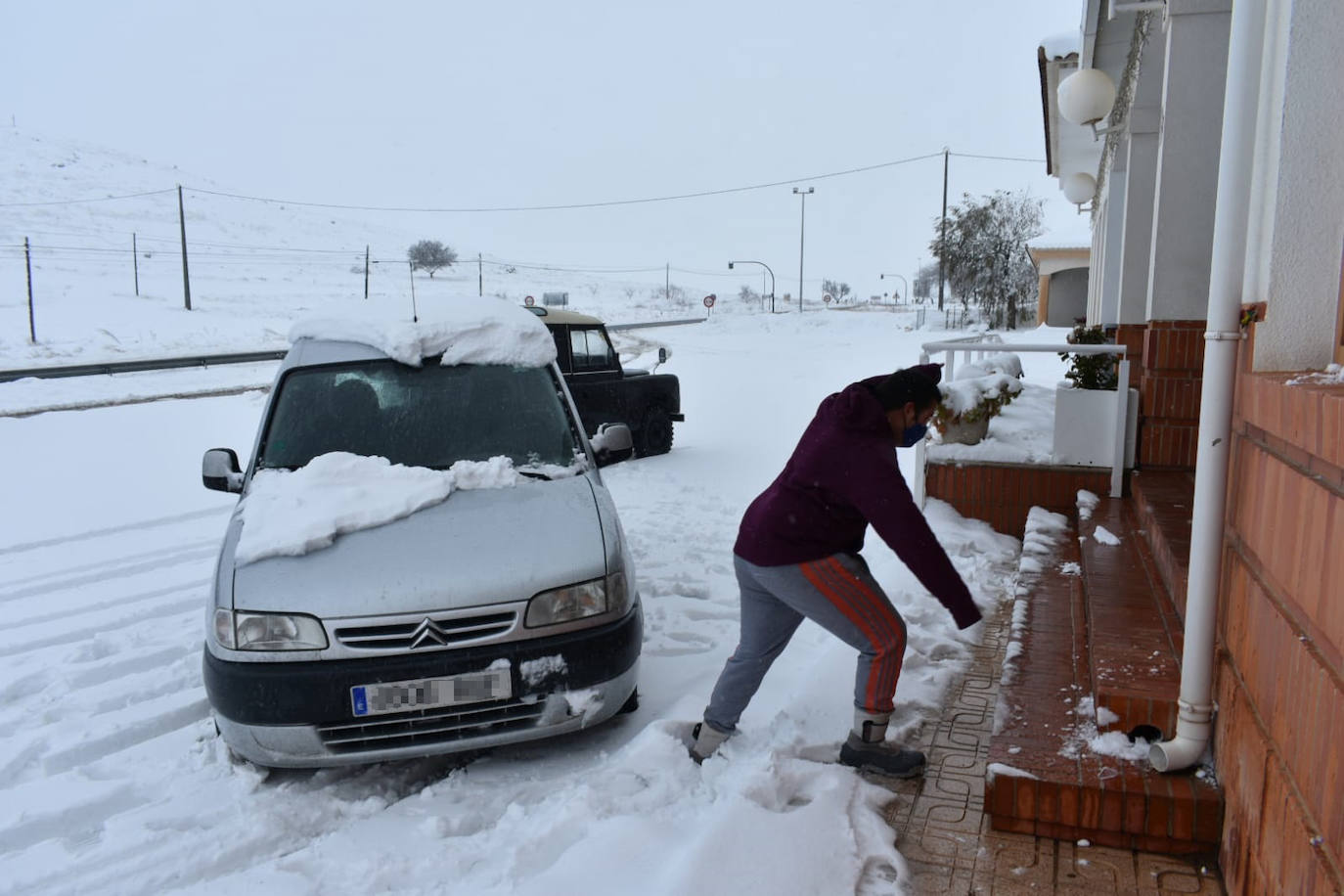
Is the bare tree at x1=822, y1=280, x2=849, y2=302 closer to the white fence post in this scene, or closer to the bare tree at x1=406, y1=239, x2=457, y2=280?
the bare tree at x1=406, y1=239, x2=457, y2=280

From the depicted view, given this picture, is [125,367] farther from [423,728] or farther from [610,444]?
[423,728]

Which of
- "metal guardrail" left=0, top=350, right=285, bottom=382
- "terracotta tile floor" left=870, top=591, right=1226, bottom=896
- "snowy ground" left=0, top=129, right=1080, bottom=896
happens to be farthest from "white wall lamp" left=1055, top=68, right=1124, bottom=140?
"metal guardrail" left=0, top=350, right=285, bottom=382

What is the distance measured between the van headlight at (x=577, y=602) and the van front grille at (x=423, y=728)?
0.32 metres

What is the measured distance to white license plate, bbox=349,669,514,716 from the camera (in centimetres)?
333

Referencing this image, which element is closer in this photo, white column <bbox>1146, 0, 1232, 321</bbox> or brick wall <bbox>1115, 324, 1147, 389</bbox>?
white column <bbox>1146, 0, 1232, 321</bbox>

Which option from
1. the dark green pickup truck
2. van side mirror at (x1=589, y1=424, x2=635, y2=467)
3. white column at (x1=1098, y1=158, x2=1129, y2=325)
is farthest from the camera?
the dark green pickup truck

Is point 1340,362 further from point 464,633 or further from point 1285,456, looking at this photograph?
point 464,633

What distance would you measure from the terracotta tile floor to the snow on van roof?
2782 millimetres

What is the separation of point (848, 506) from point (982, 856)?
1.14m

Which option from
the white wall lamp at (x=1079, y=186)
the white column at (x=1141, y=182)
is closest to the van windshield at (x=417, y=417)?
the white column at (x=1141, y=182)

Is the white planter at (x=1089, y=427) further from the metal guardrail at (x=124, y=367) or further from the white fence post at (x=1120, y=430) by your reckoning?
the metal guardrail at (x=124, y=367)

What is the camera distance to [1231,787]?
2.55 metres

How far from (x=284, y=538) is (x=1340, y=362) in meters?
3.43

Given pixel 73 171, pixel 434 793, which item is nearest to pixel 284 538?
pixel 434 793
